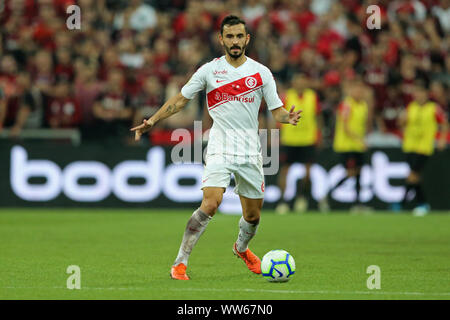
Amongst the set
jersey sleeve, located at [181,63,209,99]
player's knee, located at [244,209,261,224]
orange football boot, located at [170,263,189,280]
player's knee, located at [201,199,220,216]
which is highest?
jersey sleeve, located at [181,63,209,99]

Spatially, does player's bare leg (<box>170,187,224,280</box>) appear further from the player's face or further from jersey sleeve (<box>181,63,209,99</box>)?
the player's face

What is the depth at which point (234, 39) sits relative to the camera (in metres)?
8.48

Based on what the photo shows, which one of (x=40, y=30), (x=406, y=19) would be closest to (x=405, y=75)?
(x=406, y=19)

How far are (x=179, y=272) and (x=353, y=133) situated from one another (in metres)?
9.66

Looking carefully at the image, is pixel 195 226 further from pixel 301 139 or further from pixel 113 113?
pixel 113 113

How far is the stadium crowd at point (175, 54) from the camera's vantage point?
18125mm

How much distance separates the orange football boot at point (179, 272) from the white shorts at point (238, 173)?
2.44 ft

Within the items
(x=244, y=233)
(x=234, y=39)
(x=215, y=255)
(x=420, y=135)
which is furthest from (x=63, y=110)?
(x=234, y=39)

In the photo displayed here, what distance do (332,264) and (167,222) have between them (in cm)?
606

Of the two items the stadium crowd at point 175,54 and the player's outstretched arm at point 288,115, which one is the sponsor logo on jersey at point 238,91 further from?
the stadium crowd at point 175,54

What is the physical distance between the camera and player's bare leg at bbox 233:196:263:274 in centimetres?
884

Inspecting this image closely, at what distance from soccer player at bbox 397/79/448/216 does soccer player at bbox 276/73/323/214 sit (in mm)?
1724

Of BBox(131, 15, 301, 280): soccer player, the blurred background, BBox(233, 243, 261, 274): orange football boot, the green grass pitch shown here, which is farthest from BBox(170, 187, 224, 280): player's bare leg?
the blurred background

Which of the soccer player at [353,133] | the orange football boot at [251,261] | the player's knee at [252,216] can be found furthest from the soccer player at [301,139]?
the player's knee at [252,216]
